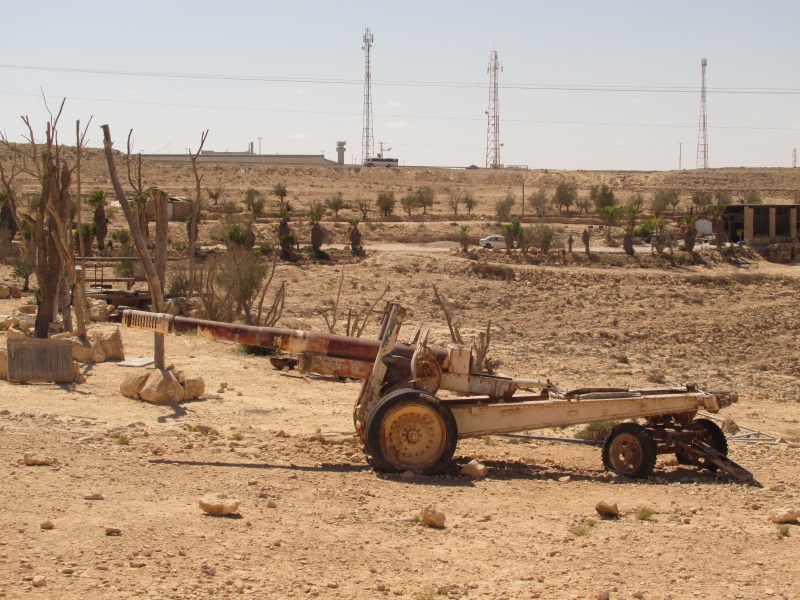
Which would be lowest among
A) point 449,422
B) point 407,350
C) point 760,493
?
point 760,493

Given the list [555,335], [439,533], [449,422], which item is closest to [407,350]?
[449,422]

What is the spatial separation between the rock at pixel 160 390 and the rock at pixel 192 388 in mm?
199

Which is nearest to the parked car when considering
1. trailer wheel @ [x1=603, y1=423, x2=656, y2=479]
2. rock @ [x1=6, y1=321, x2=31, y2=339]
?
rock @ [x1=6, y1=321, x2=31, y2=339]

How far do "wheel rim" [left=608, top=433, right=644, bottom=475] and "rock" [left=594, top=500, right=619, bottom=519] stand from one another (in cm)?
176

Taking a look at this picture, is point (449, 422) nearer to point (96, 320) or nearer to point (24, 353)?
point (24, 353)

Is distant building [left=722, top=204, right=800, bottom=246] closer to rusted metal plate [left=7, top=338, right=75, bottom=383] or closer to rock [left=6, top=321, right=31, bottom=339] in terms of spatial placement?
rock [left=6, top=321, right=31, bottom=339]

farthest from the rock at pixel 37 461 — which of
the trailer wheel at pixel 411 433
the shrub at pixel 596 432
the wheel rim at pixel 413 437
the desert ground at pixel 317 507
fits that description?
the shrub at pixel 596 432

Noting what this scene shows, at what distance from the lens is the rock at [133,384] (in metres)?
12.5

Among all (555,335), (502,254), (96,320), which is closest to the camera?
(96,320)

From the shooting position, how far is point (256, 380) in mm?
15250

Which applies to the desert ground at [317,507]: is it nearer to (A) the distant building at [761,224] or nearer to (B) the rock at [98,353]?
(B) the rock at [98,353]

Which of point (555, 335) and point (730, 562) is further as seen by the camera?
point (555, 335)

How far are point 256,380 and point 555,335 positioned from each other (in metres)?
15.2

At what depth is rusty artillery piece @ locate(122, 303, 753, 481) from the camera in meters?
9.50
